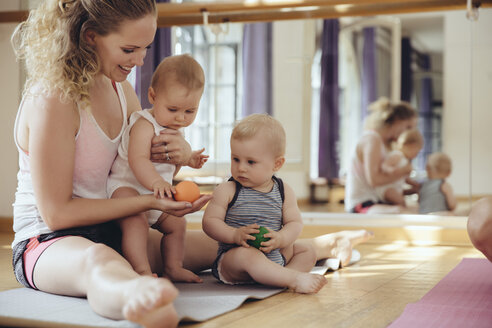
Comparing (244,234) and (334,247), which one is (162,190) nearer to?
(244,234)

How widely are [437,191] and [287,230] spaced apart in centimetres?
218

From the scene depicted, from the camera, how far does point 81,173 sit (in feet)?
5.18

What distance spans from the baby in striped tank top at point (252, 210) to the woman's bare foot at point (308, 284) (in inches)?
1.4

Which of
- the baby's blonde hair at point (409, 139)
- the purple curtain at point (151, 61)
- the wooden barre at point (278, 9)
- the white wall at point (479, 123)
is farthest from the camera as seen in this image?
the baby's blonde hair at point (409, 139)

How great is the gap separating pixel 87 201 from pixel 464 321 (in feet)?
2.97

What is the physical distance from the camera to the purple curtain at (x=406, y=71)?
8617 millimetres

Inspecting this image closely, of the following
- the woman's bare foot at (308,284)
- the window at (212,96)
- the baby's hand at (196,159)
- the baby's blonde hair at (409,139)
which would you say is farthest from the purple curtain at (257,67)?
the woman's bare foot at (308,284)

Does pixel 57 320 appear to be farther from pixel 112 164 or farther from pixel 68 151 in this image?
pixel 112 164

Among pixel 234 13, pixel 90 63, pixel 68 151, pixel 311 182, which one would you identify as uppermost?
pixel 234 13

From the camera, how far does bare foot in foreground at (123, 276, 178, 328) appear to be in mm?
1018

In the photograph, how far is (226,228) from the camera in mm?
1690

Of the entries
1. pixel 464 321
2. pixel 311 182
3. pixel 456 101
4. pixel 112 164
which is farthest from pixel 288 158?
pixel 464 321

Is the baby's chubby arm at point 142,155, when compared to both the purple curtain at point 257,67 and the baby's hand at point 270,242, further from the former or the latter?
the purple curtain at point 257,67

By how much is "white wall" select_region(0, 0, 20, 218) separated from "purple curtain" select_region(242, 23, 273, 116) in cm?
161
